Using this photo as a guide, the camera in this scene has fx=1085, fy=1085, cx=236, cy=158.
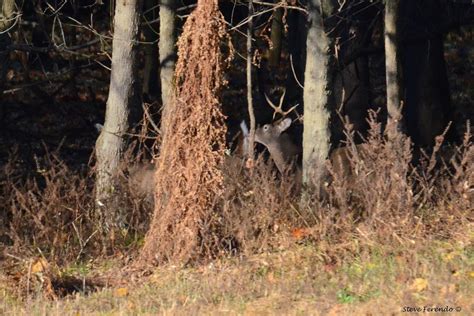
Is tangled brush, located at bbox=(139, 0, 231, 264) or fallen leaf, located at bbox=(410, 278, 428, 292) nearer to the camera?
fallen leaf, located at bbox=(410, 278, 428, 292)

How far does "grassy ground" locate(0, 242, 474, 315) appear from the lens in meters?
9.02

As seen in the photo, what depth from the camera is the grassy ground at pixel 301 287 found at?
9023mm

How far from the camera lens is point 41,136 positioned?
23062 millimetres

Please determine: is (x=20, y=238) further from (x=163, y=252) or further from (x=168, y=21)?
(x=168, y=21)

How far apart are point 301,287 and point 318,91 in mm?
3992

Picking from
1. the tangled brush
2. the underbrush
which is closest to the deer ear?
the underbrush

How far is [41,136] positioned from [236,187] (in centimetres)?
1146

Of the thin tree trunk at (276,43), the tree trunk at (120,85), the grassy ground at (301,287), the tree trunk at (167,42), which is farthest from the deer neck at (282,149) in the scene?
the grassy ground at (301,287)

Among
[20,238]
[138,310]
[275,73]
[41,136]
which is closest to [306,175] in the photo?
[20,238]

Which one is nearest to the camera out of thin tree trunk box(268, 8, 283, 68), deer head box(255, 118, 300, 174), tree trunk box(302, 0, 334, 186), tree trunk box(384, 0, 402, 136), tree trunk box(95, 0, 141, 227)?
tree trunk box(302, 0, 334, 186)

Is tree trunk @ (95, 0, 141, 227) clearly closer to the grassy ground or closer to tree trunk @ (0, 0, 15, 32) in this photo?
tree trunk @ (0, 0, 15, 32)

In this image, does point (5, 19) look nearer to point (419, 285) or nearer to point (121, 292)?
point (121, 292)

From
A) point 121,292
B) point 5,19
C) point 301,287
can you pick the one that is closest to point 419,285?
point 301,287

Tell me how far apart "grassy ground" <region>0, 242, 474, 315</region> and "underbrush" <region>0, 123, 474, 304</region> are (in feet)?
0.11
